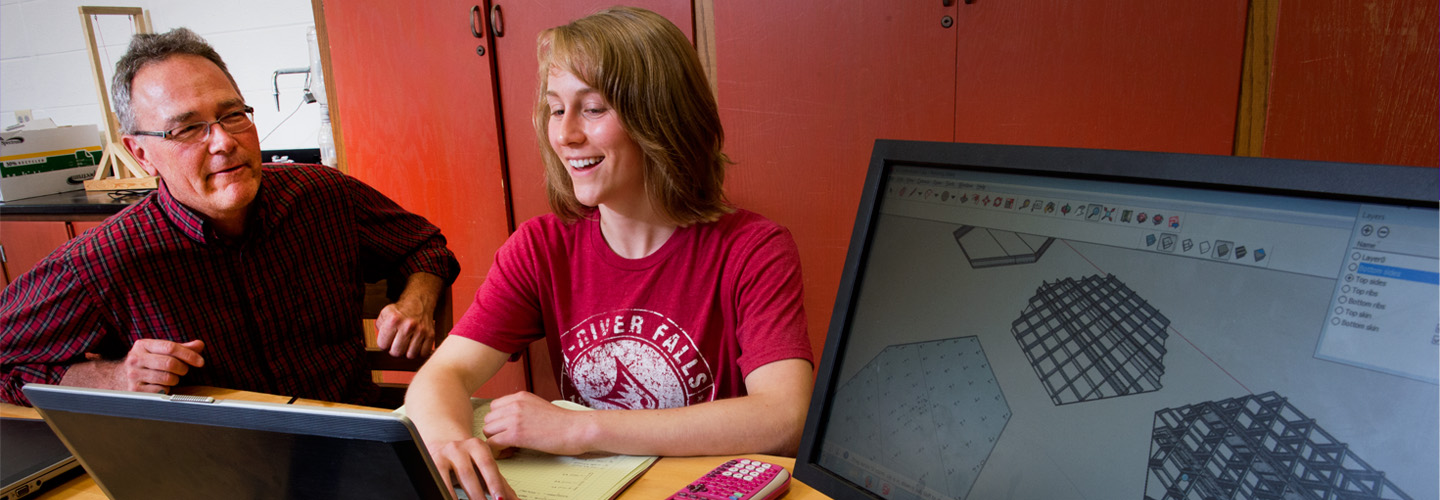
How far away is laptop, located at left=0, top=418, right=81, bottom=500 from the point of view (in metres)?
0.88

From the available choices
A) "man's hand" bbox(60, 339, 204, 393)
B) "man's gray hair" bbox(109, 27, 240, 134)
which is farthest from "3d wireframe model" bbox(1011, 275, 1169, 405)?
"man's gray hair" bbox(109, 27, 240, 134)

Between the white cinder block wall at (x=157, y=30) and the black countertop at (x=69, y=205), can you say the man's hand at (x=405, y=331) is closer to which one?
the black countertop at (x=69, y=205)

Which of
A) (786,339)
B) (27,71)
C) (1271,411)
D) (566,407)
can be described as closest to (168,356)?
(566,407)

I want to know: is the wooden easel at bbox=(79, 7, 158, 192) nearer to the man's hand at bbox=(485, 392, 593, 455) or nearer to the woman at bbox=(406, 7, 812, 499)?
the woman at bbox=(406, 7, 812, 499)

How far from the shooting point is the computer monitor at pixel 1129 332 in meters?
0.40

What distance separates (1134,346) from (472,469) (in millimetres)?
624

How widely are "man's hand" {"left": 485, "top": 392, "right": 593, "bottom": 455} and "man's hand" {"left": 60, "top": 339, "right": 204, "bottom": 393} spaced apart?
0.56 metres

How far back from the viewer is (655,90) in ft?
3.78

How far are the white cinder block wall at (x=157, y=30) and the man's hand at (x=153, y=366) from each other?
199 centimetres

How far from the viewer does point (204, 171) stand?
1.38 m

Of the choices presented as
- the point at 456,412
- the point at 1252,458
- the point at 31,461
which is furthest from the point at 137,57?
the point at 1252,458

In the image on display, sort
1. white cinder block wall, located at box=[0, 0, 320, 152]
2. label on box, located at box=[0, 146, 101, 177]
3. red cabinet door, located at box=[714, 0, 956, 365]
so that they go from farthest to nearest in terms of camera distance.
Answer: white cinder block wall, located at box=[0, 0, 320, 152], label on box, located at box=[0, 146, 101, 177], red cabinet door, located at box=[714, 0, 956, 365]

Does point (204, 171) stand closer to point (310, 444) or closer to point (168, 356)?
point (168, 356)

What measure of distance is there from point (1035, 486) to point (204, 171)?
1.40 meters
